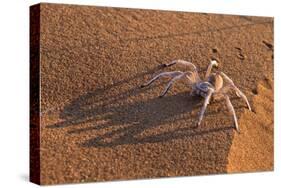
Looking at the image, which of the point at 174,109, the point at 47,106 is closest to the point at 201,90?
the point at 174,109

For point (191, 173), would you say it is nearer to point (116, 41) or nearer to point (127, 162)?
point (127, 162)

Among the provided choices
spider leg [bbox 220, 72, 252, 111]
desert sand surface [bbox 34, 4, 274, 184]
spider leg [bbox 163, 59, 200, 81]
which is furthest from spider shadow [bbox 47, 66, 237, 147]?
spider leg [bbox 220, 72, 252, 111]

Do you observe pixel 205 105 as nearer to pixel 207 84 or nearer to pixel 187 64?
pixel 207 84

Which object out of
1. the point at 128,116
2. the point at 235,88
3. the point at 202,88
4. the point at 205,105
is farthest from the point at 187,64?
the point at 128,116

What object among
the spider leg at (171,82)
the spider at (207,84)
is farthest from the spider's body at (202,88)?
the spider leg at (171,82)

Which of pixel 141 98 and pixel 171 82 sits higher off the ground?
pixel 171 82

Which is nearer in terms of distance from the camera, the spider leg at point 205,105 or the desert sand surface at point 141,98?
the desert sand surface at point 141,98

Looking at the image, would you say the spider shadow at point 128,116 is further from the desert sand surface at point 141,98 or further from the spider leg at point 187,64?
the spider leg at point 187,64
